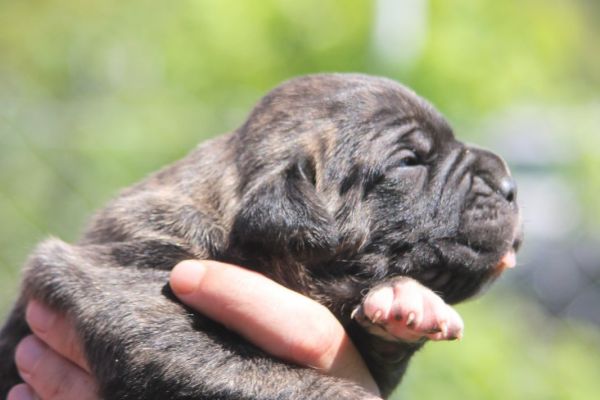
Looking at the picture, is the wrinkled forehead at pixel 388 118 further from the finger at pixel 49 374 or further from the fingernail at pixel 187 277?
the finger at pixel 49 374

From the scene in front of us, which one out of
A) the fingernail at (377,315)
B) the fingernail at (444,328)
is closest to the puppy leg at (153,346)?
the fingernail at (377,315)

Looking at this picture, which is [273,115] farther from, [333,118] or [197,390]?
[197,390]

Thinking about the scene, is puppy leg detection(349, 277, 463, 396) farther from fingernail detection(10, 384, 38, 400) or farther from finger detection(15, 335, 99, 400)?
fingernail detection(10, 384, 38, 400)

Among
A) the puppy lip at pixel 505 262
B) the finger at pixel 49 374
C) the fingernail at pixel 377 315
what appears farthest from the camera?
the puppy lip at pixel 505 262

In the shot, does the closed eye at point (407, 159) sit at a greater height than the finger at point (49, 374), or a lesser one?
greater

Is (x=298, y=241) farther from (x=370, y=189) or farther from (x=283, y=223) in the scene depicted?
(x=370, y=189)

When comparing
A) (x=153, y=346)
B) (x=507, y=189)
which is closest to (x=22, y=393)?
(x=153, y=346)

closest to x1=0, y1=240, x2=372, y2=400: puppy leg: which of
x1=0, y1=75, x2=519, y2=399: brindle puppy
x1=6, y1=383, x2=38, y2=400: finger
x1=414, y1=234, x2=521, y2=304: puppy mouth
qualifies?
x1=0, y1=75, x2=519, y2=399: brindle puppy
